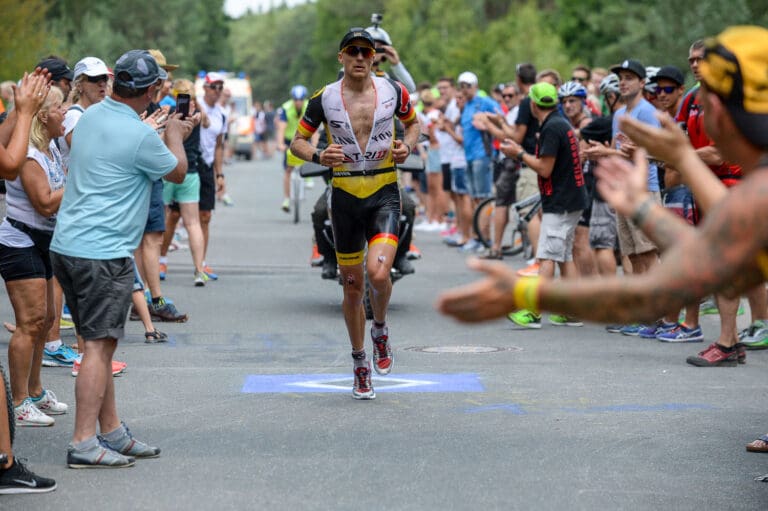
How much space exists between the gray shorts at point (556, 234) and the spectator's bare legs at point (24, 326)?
560 centimetres

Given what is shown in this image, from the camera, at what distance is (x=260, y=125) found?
63.3 meters

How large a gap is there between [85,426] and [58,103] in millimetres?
2058

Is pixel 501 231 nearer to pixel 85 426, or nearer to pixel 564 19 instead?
pixel 85 426

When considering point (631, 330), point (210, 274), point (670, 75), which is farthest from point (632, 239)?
point (210, 274)

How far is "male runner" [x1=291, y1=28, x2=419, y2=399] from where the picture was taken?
868 cm

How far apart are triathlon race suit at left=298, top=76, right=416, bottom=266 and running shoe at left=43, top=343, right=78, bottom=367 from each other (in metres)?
2.31

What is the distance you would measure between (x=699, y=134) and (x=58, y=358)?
4953mm

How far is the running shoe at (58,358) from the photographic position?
31.8 ft

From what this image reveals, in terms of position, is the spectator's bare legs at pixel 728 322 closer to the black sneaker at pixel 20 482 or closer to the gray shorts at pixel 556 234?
the gray shorts at pixel 556 234

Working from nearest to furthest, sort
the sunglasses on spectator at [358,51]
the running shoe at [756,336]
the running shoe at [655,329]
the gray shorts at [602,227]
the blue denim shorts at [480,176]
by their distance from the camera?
the sunglasses on spectator at [358,51] < the running shoe at [756,336] < the running shoe at [655,329] < the gray shorts at [602,227] < the blue denim shorts at [480,176]

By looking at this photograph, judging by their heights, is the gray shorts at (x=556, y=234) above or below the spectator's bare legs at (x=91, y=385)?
above

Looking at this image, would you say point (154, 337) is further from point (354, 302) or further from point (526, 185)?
point (526, 185)

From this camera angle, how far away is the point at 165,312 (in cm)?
1218

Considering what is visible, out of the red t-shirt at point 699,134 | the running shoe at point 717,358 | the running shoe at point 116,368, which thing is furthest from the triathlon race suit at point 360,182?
the running shoe at point 717,358
